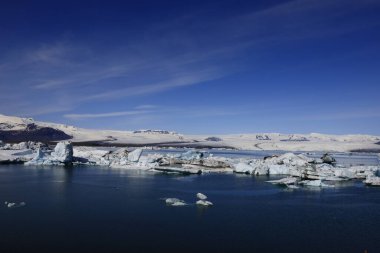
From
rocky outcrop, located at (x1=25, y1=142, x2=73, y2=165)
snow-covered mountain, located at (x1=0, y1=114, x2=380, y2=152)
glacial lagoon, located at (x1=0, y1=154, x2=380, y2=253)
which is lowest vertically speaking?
glacial lagoon, located at (x1=0, y1=154, x2=380, y2=253)

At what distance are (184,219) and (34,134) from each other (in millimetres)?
86387

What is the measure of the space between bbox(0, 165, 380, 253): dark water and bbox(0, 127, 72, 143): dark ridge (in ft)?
232

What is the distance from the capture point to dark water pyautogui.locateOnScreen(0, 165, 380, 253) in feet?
34.9

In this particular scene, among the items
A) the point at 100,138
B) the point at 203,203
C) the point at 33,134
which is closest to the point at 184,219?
the point at 203,203

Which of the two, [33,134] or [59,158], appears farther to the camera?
[33,134]

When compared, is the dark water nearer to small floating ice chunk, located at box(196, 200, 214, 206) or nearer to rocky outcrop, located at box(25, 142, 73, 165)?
small floating ice chunk, located at box(196, 200, 214, 206)

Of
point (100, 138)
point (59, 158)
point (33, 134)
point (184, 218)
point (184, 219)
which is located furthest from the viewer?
point (100, 138)

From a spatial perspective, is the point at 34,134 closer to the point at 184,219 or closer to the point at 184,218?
the point at 184,218

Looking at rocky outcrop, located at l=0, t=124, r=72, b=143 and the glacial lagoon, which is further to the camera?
rocky outcrop, located at l=0, t=124, r=72, b=143

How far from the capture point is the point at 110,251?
9961 mm

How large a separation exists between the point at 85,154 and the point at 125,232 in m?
28.4

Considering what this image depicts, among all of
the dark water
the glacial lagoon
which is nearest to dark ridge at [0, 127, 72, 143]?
the glacial lagoon

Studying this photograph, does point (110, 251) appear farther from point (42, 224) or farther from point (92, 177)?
point (92, 177)

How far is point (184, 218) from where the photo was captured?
13.4 m
